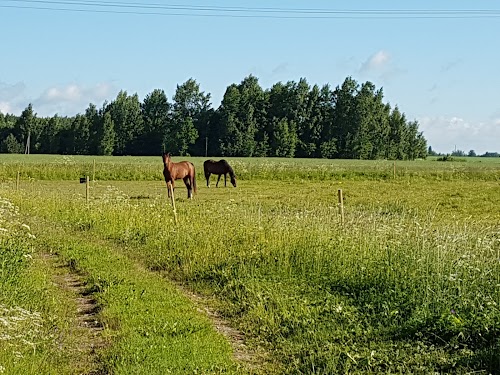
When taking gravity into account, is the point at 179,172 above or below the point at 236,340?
above

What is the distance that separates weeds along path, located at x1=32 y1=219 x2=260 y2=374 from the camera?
6.74 meters

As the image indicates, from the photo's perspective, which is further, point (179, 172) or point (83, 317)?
point (179, 172)

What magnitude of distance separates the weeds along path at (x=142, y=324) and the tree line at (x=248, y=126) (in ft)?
262

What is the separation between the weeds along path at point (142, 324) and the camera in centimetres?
674

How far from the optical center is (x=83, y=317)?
28.5ft

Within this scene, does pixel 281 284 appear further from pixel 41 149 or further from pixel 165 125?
pixel 41 149

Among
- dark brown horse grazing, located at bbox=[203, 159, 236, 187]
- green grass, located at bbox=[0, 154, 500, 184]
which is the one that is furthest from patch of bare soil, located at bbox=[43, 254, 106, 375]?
green grass, located at bbox=[0, 154, 500, 184]

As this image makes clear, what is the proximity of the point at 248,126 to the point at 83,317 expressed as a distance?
278 ft

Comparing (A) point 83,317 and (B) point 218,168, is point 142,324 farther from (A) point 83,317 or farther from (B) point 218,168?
(B) point 218,168

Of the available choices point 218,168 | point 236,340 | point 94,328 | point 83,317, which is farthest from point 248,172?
point 236,340

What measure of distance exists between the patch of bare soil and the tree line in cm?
7964

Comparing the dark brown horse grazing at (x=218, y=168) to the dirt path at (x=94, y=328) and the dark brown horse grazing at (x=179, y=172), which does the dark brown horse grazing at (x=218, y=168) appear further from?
the dirt path at (x=94, y=328)

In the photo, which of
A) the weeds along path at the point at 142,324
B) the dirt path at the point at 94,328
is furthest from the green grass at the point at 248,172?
the dirt path at the point at 94,328

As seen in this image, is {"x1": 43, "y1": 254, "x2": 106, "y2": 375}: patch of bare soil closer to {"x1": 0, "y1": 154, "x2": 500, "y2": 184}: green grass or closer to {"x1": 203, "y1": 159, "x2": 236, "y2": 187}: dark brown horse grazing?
{"x1": 203, "y1": 159, "x2": 236, "y2": 187}: dark brown horse grazing
